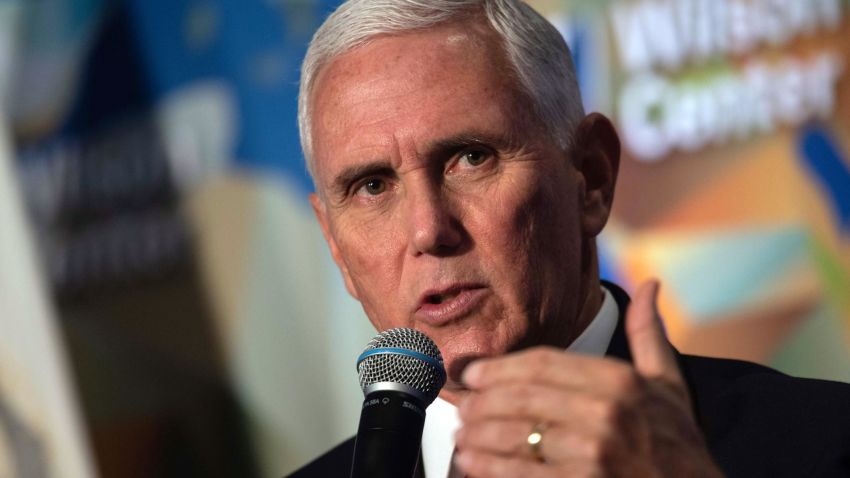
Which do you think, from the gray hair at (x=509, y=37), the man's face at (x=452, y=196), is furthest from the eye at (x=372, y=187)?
the gray hair at (x=509, y=37)

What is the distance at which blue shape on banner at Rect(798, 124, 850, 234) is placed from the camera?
4602 millimetres

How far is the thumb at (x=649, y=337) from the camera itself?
149 centimetres

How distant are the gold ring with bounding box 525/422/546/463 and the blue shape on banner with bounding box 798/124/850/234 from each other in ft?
11.5

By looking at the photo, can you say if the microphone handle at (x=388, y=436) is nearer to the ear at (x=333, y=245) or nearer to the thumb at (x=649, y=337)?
the thumb at (x=649, y=337)

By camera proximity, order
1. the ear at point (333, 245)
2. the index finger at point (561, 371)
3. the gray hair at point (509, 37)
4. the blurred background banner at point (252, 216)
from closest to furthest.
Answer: the index finger at point (561, 371)
the gray hair at point (509, 37)
the ear at point (333, 245)
the blurred background banner at point (252, 216)

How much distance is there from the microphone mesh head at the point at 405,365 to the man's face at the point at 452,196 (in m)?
0.22

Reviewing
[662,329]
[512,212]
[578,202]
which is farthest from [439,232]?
[662,329]

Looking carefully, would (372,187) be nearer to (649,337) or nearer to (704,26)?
(649,337)

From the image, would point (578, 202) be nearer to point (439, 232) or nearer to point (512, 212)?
point (512, 212)

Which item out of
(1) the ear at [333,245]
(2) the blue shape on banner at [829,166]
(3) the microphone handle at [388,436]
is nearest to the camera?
(3) the microphone handle at [388,436]

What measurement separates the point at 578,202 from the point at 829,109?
2689mm

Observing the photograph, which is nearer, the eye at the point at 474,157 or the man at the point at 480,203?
the man at the point at 480,203

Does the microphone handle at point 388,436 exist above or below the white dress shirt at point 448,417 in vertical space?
above

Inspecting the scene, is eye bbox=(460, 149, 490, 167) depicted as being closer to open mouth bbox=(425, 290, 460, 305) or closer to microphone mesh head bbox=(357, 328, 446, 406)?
open mouth bbox=(425, 290, 460, 305)
